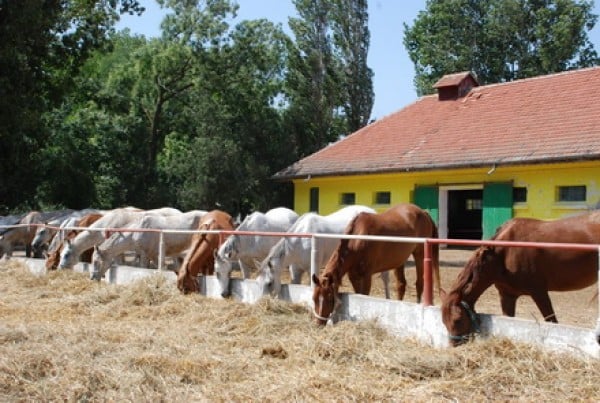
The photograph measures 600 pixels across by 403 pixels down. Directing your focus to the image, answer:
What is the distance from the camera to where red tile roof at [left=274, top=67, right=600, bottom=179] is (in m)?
15.8

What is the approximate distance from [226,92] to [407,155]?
10.2 meters

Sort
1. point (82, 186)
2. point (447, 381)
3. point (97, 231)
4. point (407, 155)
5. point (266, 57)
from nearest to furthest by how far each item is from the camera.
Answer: point (447, 381), point (97, 231), point (407, 155), point (82, 186), point (266, 57)

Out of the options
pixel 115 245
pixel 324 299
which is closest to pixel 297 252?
pixel 324 299

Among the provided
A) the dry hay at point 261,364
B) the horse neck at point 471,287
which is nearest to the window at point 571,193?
the dry hay at point 261,364

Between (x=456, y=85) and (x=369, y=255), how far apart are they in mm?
14787

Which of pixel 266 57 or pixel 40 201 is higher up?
pixel 266 57

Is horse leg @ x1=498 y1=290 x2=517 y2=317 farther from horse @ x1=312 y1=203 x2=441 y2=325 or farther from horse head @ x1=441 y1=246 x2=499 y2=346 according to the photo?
horse @ x1=312 y1=203 x2=441 y2=325

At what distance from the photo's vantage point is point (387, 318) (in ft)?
21.8

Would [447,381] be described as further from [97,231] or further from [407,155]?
[407,155]

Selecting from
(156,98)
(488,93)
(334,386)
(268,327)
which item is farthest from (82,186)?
(334,386)

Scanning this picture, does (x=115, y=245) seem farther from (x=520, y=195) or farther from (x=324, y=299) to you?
(x=520, y=195)

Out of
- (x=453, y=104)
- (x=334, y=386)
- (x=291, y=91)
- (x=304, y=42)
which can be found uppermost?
(x=304, y=42)

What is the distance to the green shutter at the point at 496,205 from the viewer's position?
16625 millimetres

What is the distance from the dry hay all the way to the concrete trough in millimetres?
142
